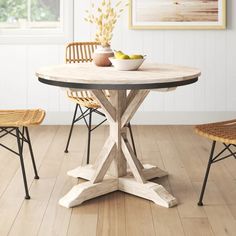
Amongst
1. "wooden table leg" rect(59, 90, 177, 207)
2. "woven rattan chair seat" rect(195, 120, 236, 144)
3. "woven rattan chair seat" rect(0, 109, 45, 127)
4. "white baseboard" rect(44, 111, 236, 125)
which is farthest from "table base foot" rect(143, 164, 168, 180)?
"white baseboard" rect(44, 111, 236, 125)

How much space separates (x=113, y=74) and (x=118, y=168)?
0.63 metres

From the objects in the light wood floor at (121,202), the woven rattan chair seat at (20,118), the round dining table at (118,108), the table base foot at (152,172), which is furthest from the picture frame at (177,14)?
the woven rattan chair seat at (20,118)

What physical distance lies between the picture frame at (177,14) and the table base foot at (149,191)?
7.40ft

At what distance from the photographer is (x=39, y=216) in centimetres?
309

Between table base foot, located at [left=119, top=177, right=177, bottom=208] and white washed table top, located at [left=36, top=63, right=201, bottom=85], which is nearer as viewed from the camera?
white washed table top, located at [left=36, top=63, right=201, bottom=85]

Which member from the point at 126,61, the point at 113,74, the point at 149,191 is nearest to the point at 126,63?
the point at 126,61

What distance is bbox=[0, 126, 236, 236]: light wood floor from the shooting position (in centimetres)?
291

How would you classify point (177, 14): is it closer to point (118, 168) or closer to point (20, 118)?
point (118, 168)

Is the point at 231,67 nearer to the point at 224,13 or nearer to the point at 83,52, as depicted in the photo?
the point at 224,13

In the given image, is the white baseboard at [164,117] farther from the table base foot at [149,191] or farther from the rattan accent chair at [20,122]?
the table base foot at [149,191]

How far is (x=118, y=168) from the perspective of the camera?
11.5ft

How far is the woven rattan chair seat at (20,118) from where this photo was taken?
3.21 meters

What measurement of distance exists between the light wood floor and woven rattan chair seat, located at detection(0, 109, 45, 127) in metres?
0.45

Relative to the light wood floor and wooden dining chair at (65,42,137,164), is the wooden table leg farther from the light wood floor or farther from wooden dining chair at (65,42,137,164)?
wooden dining chair at (65,42,137,164)
